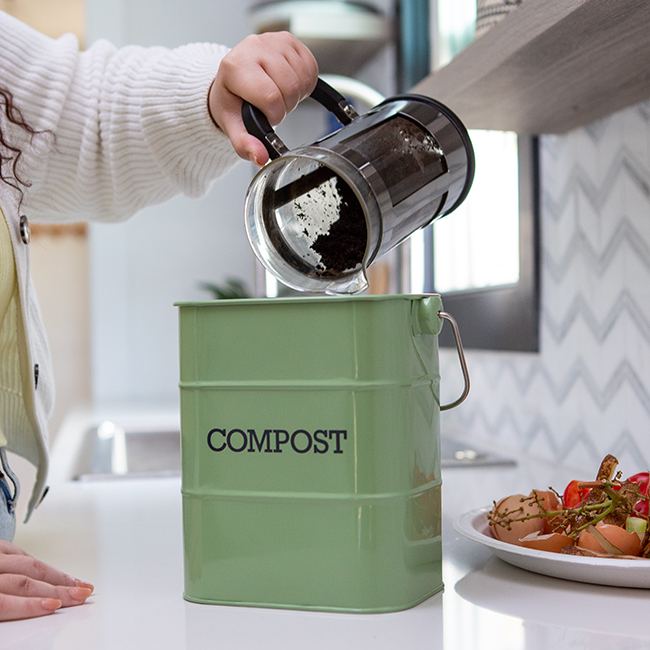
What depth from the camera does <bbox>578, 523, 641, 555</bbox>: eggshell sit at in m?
0.77

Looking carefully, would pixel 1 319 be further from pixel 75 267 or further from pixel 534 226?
pixel 75 267

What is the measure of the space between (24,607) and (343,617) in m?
0.23

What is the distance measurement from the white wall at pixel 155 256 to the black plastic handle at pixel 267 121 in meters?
2.45

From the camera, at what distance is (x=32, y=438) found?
1.02 metres

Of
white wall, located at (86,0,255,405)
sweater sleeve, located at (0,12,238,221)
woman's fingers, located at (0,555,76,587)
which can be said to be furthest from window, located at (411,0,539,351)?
white wall, located at (86,0,255,405)

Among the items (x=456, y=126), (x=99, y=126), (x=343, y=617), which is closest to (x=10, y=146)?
(x=99, y=126)

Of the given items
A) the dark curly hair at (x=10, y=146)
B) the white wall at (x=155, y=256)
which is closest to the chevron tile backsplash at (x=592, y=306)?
the dark curly hair at (x=10, y=146)

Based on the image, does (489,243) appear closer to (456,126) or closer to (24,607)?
(456,126)

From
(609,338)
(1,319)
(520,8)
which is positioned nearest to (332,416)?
(1,319)

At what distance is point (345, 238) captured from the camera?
2.77ft

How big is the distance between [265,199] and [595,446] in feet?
2.52

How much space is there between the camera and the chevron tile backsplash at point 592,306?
129cm

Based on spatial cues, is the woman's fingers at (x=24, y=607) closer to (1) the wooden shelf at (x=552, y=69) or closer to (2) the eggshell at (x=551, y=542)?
(2) the eggshell at (x=551, y=542)

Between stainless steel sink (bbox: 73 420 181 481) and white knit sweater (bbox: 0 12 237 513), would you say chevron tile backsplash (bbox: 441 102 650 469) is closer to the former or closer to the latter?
white knit sweater (bbox: 0 12 237 513)
